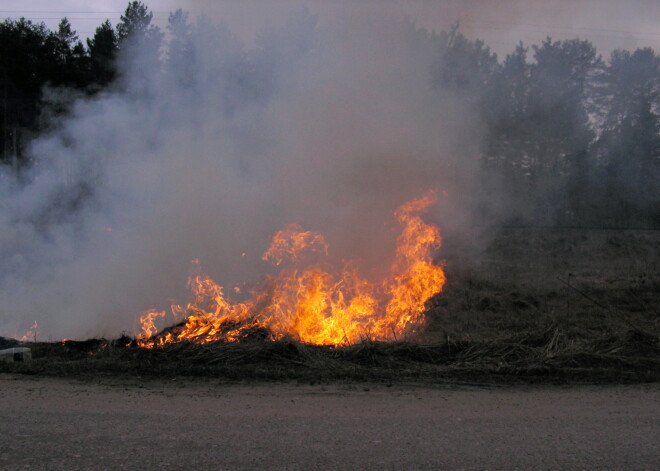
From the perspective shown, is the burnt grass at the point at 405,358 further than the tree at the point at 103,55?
No

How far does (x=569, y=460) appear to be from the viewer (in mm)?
3811

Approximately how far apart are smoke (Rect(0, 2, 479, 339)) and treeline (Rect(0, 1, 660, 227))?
98 millimetres

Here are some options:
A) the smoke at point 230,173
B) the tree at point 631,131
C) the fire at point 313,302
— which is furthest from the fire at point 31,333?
the tree at point 631,131

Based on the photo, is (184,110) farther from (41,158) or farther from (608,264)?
(608,264)

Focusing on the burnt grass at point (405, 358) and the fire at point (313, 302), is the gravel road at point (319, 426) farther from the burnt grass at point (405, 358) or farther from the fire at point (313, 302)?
the fire at point (313, 302)

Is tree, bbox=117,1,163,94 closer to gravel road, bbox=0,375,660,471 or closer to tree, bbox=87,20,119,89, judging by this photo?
tree, bbox=87,20,119,89

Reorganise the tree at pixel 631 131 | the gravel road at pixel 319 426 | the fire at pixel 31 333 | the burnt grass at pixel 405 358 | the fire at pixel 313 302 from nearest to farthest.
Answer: the gravel road at pixel 319 426, the burnt grass at pixel 405 358, the fire at pixel 313 302, the fire at pixel 31 333, the tree at pixel 631 131

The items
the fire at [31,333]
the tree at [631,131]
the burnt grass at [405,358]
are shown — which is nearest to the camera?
the burnt grass at [405,358]

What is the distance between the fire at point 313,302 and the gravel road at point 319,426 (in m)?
1.85

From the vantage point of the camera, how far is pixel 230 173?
9477 millimetres

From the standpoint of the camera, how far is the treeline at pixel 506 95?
369 inches

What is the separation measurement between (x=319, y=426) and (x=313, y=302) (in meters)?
3.92

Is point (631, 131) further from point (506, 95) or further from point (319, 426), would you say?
point (319, 426)

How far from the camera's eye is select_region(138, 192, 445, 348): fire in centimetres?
809
